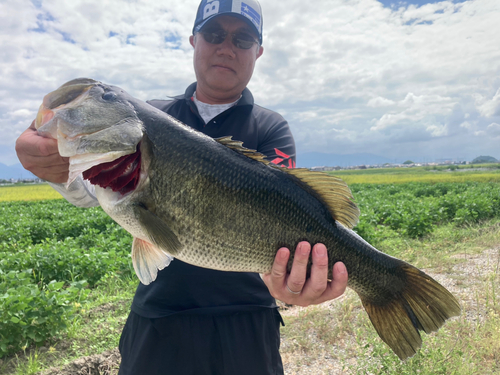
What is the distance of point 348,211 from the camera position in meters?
2.27

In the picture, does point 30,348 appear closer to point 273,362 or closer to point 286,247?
point 273,362

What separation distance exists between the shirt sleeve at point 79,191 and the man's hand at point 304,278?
141 cm

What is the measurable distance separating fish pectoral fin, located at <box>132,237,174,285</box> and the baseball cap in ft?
6.07

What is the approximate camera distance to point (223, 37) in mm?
2740

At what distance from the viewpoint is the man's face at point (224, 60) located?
271cm

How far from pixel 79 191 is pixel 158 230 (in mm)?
774

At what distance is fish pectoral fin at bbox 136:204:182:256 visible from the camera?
1.94m

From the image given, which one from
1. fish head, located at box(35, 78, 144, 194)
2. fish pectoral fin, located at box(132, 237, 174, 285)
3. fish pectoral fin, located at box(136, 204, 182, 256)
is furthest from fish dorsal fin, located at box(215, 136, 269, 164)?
fish pectoral fin, located at box(132, 237, 174, 285)

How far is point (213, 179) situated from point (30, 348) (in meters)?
4.62

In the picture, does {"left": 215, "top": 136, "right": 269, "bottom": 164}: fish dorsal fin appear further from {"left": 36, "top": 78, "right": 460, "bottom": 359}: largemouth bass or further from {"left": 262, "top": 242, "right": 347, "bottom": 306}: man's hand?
{"left": 262, "top": 242, "right": 347, "bottom": 306}: man's hand

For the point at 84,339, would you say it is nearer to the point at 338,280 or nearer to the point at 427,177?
the point at 338,280

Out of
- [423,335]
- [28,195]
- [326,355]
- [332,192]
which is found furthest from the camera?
[28,195]

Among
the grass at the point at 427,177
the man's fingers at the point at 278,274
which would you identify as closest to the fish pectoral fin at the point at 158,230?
the man's fingers at the point at 278,274

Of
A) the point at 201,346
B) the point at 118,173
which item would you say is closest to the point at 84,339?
the point at 201,346
